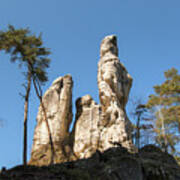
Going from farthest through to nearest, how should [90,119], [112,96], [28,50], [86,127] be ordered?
[90,119]
[86,127]
[112,96]
[28,50]

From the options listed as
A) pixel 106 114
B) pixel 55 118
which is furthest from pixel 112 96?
pixel 55 118

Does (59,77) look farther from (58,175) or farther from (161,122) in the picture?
(58,175)

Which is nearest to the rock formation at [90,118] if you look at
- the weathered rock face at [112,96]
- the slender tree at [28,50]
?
the weathered rock face at [112,96]

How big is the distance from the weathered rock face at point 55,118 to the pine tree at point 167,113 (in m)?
9.00

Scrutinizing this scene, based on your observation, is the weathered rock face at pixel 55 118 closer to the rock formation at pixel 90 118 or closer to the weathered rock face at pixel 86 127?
the rock formation at pixel 90 118

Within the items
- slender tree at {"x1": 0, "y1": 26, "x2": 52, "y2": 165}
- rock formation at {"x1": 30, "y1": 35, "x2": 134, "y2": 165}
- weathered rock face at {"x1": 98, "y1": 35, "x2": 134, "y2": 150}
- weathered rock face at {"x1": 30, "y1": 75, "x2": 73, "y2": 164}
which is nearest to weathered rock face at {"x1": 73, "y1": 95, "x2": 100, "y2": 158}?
rock formation at {"x1": 30, "y1": 35, "x2": 134, "y2": 165}

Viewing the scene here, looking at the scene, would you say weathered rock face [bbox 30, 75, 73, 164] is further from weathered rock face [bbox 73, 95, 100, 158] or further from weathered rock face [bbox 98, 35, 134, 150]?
weathered rock face [bbox 98, 35, 134, 150]

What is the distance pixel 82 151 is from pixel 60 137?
236cm

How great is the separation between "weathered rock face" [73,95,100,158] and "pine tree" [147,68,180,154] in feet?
21.1

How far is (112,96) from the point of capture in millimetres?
24578

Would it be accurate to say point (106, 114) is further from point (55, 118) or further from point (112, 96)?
point (55, 118)

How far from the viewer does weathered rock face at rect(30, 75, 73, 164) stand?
23109 millimetres

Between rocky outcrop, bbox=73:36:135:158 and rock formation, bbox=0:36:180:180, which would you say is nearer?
rock formation, bbox=0:36:180:180

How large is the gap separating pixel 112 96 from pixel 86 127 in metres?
3.80
